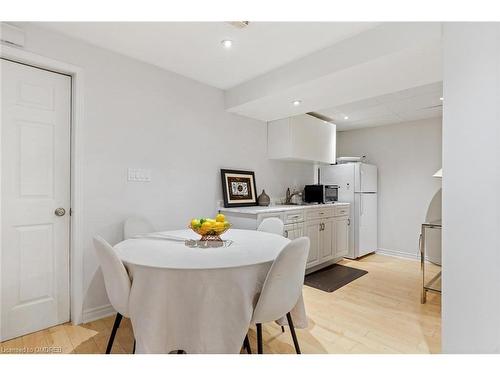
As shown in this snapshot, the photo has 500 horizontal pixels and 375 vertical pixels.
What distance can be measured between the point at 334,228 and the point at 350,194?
2.39ft

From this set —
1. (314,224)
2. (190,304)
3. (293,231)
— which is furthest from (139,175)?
(314,224)

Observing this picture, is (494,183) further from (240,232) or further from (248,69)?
(248,69)

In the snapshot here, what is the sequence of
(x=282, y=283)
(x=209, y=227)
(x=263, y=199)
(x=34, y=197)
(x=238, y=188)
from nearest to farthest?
(x=282, y=283), (x=209, y=227), (x=34, y=197), (x=238, y=188), (x=263, y=199)

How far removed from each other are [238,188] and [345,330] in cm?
194

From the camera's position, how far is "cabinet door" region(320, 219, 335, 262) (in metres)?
3.75

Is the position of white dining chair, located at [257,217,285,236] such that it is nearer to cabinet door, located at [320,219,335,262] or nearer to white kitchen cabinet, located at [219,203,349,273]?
white kitchen cabinet, located at [219,203,349,273]

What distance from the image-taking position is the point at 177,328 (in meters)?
1.36

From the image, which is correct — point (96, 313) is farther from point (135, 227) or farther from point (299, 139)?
point (299, 139)

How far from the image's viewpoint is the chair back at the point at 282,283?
1440 millimetres

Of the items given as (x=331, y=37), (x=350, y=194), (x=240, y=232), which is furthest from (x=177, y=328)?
(x=350, y=194)

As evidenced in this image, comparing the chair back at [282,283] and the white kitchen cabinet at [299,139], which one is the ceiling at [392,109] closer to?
the white kitchen cabinet at [299,139]

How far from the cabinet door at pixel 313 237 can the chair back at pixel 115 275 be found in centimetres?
247

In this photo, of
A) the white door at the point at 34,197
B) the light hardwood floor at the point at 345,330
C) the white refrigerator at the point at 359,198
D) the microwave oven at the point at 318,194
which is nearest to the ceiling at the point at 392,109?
the white refrigerator at the point at 359,198

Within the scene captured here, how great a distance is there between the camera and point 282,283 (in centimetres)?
148
